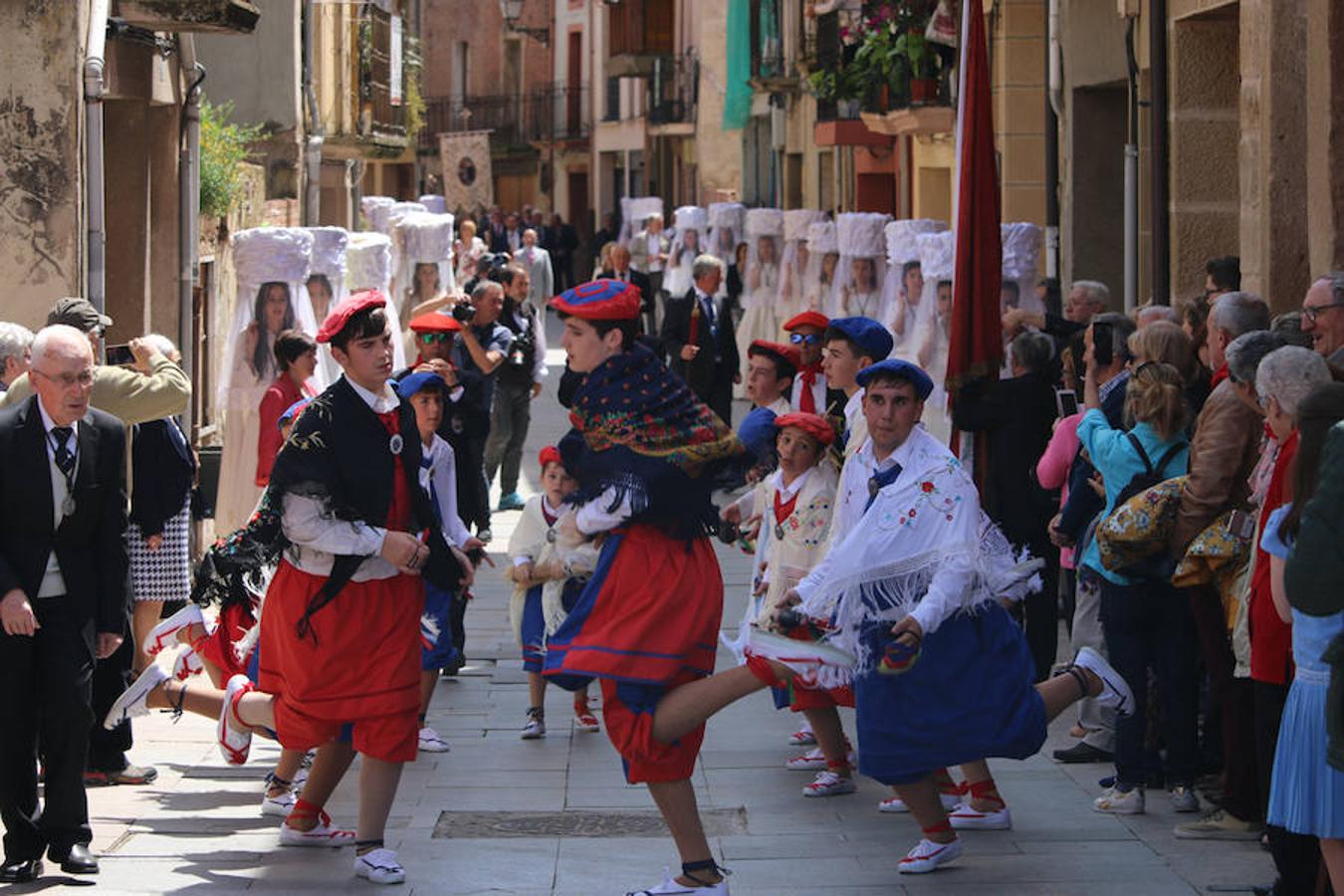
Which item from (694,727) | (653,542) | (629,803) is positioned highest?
(653,542)

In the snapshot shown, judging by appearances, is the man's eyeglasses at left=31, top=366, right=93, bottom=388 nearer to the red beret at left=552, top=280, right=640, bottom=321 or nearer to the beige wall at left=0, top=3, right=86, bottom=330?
the red beret at left=552, top=280, right=640, bottom=321

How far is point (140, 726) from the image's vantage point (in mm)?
10102

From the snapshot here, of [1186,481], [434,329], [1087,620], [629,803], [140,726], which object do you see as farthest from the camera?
[434,329]

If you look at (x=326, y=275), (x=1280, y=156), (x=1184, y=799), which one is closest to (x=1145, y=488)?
(x=1184, y=799)

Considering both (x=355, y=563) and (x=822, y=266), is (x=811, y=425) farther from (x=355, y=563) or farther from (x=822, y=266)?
(x=822, y=266)

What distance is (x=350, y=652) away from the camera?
24.3 feet

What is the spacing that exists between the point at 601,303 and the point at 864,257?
1014 centimetres

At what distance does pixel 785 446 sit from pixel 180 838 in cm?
267

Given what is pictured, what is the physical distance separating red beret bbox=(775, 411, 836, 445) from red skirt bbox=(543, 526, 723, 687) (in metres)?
1.94

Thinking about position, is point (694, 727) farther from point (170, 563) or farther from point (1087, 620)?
point (170, 563)

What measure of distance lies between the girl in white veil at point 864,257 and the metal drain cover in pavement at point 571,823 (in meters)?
8.63

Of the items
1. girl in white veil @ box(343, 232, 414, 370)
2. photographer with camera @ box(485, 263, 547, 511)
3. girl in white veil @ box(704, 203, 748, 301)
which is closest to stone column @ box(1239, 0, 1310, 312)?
girl in white veil @ box(343, 232, 414, 370)

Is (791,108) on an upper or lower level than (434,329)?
upper

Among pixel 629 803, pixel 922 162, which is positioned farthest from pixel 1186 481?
pixel 922 162
